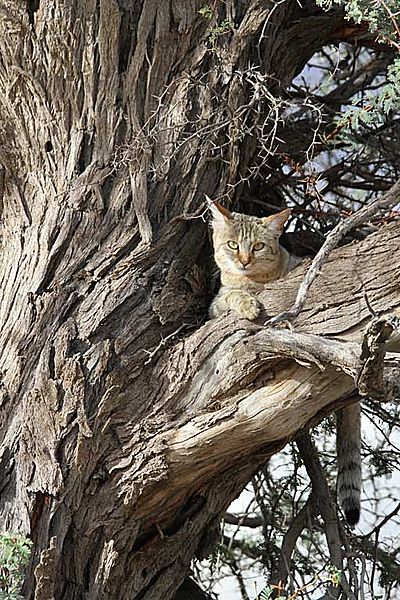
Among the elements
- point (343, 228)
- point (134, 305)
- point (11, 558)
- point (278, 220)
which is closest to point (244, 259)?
point (278, 220)

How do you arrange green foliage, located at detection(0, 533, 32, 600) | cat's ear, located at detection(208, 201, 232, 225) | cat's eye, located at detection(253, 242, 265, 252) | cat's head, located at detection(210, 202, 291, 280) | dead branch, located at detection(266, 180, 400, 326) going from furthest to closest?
cat's eye, located at detection(253, 242, 265, 252) < cat's head, located at detection(210, 202, 291, 280) < cat's ear, located at detection(208, 201, 232, 225) < dead branch, located at detection(266, 180, 400, 326) < green foliage, located at detection(0, 533, 32, 600)

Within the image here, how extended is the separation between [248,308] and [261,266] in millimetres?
677

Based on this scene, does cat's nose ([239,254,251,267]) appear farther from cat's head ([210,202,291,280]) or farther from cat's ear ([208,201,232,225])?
cat's ear ([208,201,232,225])

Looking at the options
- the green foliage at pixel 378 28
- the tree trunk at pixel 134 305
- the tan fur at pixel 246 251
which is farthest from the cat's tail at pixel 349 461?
the green foliage at pixel 378 28

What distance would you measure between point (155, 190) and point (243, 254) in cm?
40

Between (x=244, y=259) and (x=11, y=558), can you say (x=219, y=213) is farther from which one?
(x=11, y=558)

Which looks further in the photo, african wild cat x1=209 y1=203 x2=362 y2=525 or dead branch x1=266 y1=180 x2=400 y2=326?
african wild cat x1=209 y1=203 x2=362 y2=525

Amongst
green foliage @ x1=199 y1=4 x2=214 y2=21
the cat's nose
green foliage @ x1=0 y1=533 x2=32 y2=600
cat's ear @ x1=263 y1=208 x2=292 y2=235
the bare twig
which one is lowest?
green foliage @ x1=0 y1=533 x2=32 y2=600

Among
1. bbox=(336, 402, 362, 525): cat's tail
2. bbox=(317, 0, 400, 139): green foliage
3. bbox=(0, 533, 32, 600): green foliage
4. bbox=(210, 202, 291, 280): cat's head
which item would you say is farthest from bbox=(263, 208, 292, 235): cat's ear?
bbox=(0, 533, 32, 600): green foliage

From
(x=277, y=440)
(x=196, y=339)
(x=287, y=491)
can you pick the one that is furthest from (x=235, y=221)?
(x=287, y=491)

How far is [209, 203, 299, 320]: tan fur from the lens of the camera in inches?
120

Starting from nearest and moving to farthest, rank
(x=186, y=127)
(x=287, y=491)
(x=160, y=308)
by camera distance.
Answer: (x=160, y=308), (x=186, y=127), (x=287, y=491)

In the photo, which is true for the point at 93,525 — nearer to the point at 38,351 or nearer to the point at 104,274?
the point at 38,351

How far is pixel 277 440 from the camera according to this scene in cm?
267
